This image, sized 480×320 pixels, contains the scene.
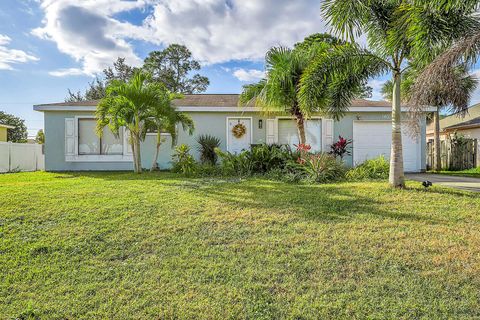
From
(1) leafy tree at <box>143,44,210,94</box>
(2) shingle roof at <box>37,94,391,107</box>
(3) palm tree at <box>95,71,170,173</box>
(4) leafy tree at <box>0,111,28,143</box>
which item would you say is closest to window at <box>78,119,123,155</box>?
(2) shingle roof at <box>37,94,391,107</box>

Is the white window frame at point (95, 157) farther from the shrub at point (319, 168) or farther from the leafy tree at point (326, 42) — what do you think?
the leafy tree at point (326, 42)

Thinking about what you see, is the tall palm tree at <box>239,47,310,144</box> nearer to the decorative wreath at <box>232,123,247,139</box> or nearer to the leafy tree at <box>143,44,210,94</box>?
the decorative wreath at <box>232,123,247,139</box>

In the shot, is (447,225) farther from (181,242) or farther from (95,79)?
(95,79)

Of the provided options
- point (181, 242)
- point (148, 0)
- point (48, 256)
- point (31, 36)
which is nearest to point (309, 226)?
point (181, 242)

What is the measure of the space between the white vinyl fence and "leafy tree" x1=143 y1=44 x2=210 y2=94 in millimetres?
12327

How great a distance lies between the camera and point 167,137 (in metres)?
12.0

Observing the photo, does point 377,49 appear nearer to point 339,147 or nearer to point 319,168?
point 319,168

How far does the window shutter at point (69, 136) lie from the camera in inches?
458

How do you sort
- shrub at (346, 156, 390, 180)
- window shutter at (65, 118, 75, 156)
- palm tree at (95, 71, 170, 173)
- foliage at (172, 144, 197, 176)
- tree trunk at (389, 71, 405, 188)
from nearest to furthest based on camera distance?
tree trunk at (389, 71, 405, 188) → shrub at (346, 156, 390, 180) → palm tree at (95, 71, 170, 173) → foliage at (172, 144, 197, 176) → window shutter at (65, 118, 75, 156)

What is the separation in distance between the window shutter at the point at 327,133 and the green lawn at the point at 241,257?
609 centimetres

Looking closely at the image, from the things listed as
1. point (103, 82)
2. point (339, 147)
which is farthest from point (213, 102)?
point (103, 82)

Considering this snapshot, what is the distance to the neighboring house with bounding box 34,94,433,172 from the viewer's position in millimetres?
11688

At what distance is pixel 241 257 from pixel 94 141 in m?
10.6

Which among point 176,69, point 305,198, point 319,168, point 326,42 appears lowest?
point 305,198
